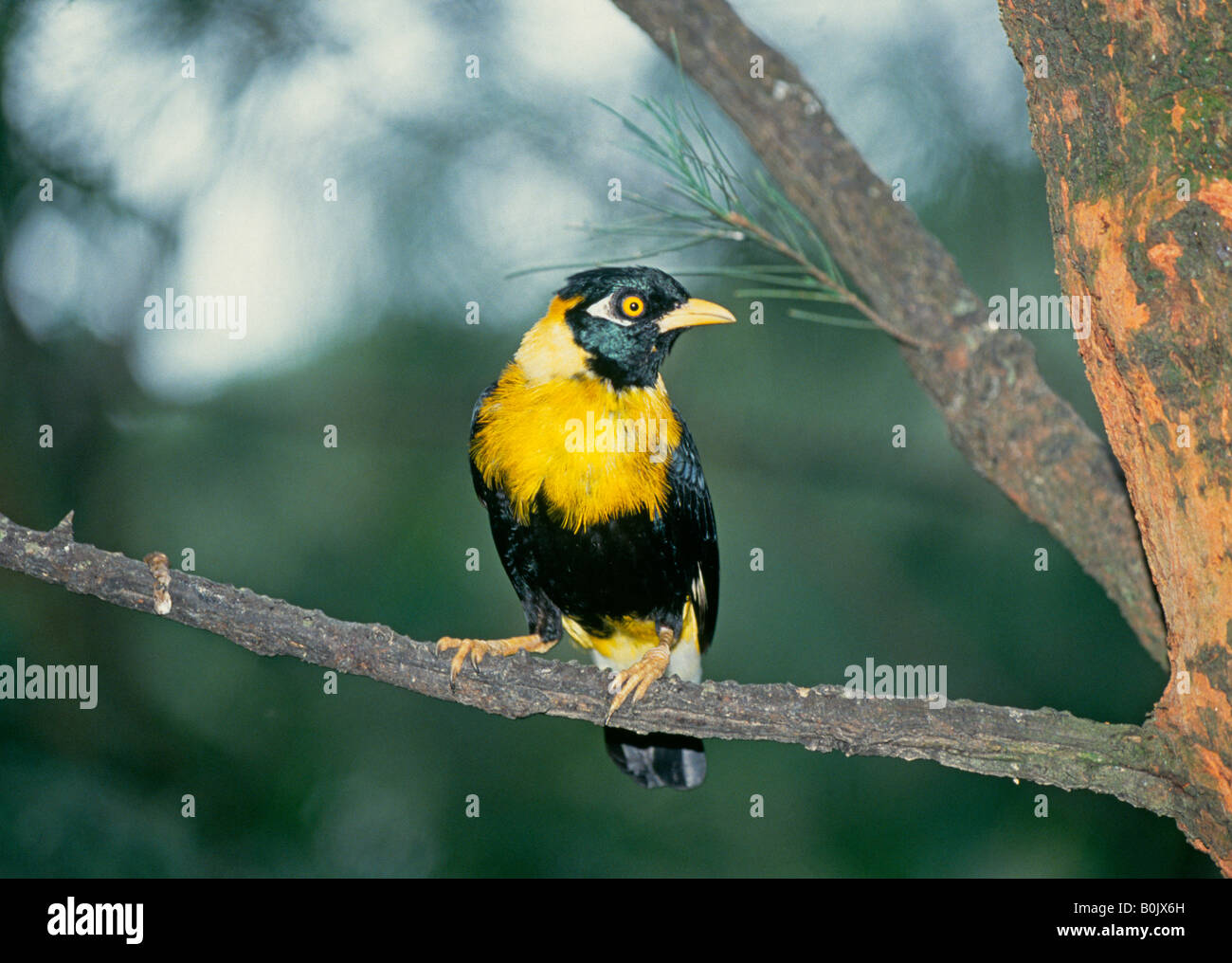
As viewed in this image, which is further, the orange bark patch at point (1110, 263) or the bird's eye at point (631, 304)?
the bird's eye at point (631, 304)

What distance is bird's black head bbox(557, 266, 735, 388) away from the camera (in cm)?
311

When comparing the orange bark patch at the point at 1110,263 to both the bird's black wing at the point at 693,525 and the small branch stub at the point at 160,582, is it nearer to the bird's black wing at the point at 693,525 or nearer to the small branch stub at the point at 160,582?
the bird's black wing at the point at 693,525

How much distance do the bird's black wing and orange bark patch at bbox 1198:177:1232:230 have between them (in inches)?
64.0

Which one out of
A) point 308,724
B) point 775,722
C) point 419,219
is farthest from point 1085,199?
point 308,724

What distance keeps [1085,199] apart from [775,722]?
4.63ft

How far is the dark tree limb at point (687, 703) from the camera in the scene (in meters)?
2.32

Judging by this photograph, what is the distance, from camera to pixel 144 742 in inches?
154

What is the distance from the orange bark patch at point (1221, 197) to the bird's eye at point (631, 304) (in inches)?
62.2

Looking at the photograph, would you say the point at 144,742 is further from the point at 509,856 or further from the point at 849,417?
the point at 849,417

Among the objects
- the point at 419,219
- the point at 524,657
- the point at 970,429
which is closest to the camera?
the point at 524,657

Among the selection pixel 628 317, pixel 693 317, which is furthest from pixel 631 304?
pixel 693 317

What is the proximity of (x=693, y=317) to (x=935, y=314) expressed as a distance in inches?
40.4

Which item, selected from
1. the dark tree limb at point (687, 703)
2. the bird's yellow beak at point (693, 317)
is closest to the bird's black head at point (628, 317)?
the bird's yellow beak at point (693, 317)

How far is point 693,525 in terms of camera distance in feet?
10.6
